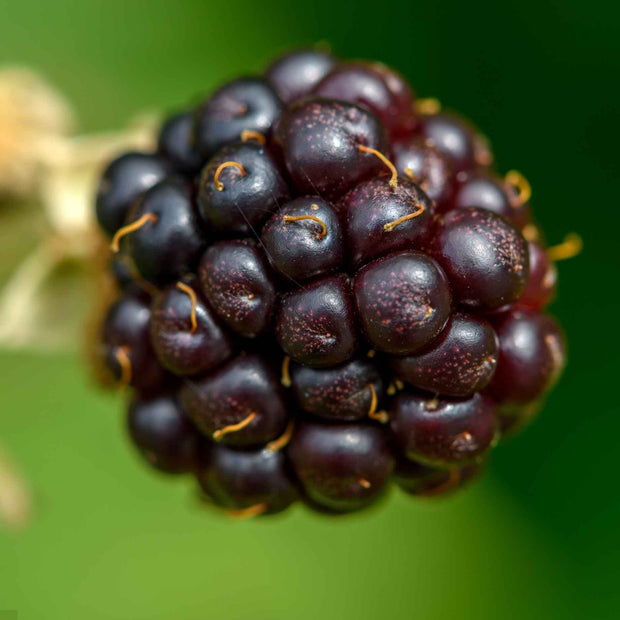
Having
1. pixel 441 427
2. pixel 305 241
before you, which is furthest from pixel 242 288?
pixel 441 427

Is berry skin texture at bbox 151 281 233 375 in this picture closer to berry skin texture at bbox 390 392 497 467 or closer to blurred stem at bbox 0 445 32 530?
berry skin texture at bbox 390 392 497 467

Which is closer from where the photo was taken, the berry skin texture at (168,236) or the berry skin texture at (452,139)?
the berry skin texture at (168,236)

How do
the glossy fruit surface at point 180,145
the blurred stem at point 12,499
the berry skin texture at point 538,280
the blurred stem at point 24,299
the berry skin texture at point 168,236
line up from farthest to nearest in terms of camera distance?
the blurred stem at point 12,499, the blurred stem at point 24,299, the glossy fruit surface at point 180,145, the berry skin texture at point 538,280, the berry skin texture at point 168,236

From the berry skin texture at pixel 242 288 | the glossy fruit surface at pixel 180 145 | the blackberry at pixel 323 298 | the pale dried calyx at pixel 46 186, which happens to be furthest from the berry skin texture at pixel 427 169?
the pale dried calyx at pixel 46 186

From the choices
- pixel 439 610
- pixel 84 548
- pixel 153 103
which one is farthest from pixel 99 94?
pixel 439 610

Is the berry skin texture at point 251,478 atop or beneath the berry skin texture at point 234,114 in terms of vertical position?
beneath

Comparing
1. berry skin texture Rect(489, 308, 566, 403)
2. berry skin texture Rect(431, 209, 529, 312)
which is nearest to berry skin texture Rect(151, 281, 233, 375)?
berry skin texture Rect(431, 209, 529, 312)

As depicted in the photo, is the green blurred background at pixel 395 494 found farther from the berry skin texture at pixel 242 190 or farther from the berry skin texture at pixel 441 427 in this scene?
the berry skin texture at pixel 242 190
